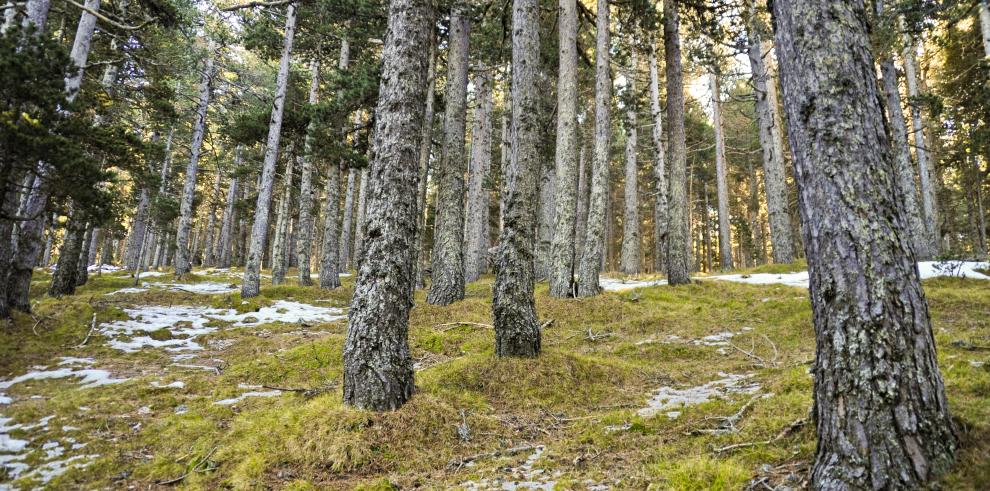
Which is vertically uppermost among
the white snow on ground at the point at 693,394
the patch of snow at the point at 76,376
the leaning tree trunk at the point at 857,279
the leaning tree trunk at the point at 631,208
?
the leaning tree trunk at the point at 631,208

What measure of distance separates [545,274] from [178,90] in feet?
50.8

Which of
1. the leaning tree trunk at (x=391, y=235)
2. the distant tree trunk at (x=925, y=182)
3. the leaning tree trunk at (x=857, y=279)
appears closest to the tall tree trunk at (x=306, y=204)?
the leaning tree trunk at (x=391, y=235)

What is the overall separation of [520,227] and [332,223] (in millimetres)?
10778

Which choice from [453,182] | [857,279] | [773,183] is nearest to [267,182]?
[453,182]

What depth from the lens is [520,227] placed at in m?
5.63

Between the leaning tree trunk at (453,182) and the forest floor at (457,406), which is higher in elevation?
the leaning tree trunk at (453,182)

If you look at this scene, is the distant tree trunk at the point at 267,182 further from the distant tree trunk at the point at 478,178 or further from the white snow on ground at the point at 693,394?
the white snow on ground at the point at 693,394

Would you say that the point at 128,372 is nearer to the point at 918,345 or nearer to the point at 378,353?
the point at 378,353

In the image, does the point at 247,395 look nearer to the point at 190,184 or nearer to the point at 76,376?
the point at 76,376

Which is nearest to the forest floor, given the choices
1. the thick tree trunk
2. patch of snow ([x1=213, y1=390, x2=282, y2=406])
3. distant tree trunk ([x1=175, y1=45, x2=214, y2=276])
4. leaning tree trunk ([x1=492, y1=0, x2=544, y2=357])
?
patch of snow ([x1=213, y1=390, x2=282, y2=406])

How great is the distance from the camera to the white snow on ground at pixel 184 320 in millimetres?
8164

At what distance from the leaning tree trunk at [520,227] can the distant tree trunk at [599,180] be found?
15.5 ft

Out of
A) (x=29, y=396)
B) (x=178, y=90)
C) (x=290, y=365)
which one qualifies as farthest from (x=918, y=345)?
(x=178, y=90)

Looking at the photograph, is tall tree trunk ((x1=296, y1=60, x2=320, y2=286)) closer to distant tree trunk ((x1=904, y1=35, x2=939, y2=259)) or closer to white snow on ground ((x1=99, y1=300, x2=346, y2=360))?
white snow on ground ((x1=99, y1=300, x2=346, y2=360))
